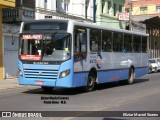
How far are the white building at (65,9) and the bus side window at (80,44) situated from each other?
1422cm

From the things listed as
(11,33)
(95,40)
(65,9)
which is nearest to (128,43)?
(95,40)

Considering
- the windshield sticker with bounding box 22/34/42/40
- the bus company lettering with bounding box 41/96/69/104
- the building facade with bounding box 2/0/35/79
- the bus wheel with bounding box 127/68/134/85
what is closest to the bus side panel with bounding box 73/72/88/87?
the bus company lettering with bounding box 41/96/69/104

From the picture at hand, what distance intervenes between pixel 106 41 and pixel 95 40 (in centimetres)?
136

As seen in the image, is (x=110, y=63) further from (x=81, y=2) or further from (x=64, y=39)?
(x=81, y=2)

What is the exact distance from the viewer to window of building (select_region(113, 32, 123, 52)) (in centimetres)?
2101

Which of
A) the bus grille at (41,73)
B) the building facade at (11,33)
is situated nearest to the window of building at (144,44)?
the building facade at (11,33)

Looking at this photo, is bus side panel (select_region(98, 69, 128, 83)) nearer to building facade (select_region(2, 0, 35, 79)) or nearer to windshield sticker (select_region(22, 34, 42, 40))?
windshield sticker (select_region(22, 34, 42, 40))

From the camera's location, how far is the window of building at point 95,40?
60.2 feet

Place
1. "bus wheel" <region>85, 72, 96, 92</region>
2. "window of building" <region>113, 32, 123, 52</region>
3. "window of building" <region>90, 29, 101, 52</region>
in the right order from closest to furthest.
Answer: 1. "bus wheel" <region>85, 72, 96, 92</region>
2. "window of building" <region>90, 29, 101, 52</region>
3. "window of building" <region>113, 32, 123, 52</region>

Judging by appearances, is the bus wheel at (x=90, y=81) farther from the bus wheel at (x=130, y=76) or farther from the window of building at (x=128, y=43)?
the bus wheel at (x=130, y=76)

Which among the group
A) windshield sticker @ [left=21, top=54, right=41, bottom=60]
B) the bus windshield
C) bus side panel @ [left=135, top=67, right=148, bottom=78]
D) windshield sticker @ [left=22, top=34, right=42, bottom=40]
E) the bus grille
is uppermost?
windshield sticker @ [left=22, top=34, right=42, bottom=40]

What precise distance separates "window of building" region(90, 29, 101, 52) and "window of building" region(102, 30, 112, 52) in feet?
1.47

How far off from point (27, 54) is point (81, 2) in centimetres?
2257

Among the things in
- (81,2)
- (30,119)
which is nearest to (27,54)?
(30,119)
